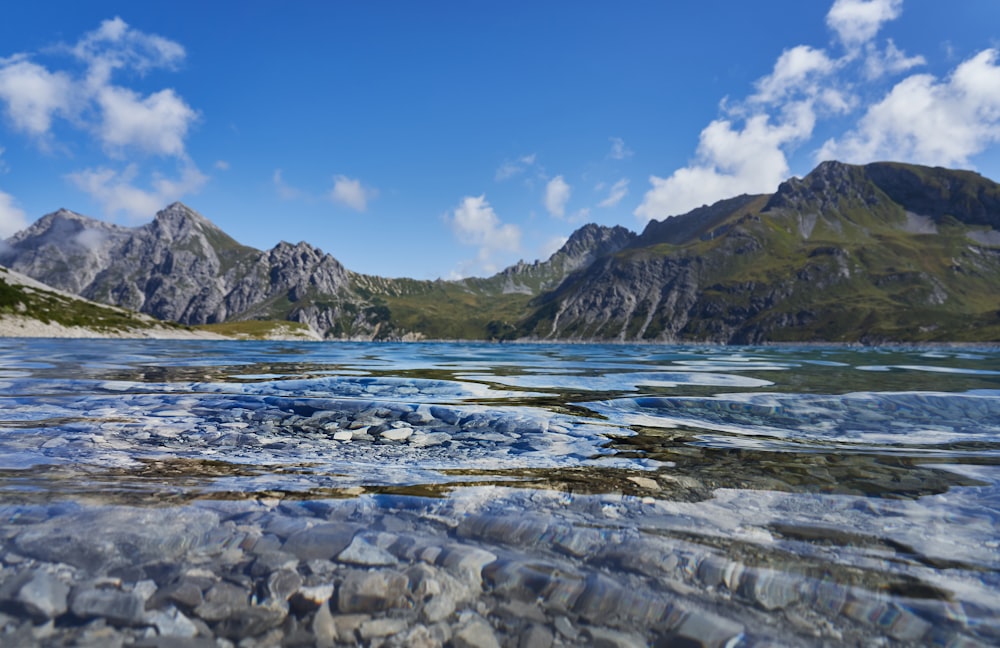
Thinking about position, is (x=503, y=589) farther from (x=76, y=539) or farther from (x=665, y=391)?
(x=665, y=391)

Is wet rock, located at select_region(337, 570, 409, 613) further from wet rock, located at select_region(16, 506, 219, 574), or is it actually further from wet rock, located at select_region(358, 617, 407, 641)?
wet rock, located at select_region(16, 506, 219, 574)

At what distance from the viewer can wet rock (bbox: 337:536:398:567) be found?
485 cm

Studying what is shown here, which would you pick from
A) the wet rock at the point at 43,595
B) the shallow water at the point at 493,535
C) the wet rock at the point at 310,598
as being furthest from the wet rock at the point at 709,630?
the wet rock at the point at 43,595

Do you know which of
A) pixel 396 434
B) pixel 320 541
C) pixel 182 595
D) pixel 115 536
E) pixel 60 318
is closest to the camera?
pixel 182 595

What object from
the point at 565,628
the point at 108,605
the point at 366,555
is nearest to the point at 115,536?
the point at 108,605

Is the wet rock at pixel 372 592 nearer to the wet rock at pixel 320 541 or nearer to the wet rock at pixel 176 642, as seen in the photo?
the wet rock at pixel 320 541

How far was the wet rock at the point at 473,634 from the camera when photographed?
3.76 meters

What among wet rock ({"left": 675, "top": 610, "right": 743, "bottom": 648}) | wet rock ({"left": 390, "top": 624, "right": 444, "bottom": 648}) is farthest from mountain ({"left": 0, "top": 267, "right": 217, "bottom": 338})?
wet rock ({"left": 675, "top": 610, "right": 743, "bottom": 648})

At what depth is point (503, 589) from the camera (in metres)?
4.50

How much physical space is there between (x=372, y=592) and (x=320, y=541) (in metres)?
1.23

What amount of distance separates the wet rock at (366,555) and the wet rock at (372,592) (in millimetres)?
180

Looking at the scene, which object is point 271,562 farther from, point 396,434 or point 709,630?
point 396,434

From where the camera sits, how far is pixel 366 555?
4992 millimetres

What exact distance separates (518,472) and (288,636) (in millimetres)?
4883
